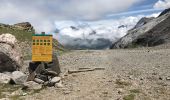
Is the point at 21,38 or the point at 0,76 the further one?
the point at 21,38

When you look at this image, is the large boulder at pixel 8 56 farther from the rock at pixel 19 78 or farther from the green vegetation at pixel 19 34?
the green vegetation at pixel 19 34

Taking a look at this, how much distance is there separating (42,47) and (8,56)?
3.74 metres

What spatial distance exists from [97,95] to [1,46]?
11105 mm

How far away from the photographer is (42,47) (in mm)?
24938

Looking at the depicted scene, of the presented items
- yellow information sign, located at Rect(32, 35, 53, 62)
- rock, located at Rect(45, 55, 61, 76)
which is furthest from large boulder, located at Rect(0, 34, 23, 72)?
rock, located at Rect(45, 55, 61, 76)

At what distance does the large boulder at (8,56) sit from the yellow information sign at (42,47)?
133 inches

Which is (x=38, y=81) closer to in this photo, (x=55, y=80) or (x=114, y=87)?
(x=55, y=80)

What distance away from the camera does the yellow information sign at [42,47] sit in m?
24.6

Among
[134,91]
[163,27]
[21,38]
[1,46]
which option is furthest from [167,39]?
[134,91]

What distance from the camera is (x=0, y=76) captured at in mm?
25781

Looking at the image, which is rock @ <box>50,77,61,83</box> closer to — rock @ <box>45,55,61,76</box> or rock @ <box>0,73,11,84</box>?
rock @ <box>45,55,61,76</box>

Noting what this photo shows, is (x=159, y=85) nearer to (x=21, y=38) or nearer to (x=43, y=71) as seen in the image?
(x=43, y=71)

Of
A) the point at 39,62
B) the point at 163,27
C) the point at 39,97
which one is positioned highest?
the point at 163,27

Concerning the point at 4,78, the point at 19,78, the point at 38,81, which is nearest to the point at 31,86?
the point at 38,81
